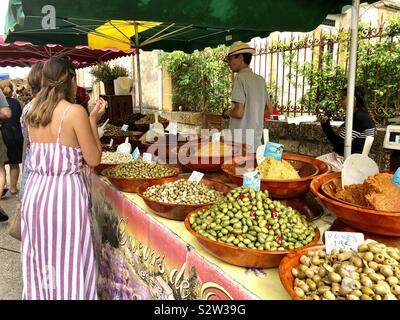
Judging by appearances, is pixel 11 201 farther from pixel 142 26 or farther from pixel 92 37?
pixel 142 26

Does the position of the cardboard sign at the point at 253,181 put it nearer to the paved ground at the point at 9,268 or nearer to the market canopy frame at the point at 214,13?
the market canopy frame at the point at 214,13

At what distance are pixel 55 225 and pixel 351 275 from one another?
5.12 feet

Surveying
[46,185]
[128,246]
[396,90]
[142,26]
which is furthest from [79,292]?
[396,90]

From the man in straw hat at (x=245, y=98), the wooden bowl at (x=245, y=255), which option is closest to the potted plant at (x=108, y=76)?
the man in straw hat at (x=245, y=98)

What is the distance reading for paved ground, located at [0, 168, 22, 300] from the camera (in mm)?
2871

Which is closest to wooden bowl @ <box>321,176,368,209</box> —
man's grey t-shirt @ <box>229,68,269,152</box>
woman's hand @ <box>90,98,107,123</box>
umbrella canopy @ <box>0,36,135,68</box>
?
woman's hand @ <box>90,98,107,123</box>

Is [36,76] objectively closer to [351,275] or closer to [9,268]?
[9,268]

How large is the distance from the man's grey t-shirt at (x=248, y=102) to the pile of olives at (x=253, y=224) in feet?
6.46

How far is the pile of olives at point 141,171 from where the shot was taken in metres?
2.30

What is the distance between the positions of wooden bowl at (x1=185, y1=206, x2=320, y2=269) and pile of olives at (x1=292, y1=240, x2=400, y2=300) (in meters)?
0.10

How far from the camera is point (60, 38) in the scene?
4.77 metres

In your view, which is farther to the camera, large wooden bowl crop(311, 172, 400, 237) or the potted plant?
the potted plant

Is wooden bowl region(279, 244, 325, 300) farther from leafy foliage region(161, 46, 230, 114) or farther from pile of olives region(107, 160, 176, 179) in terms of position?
leafy foliage region(161, 46, 230, 114)
